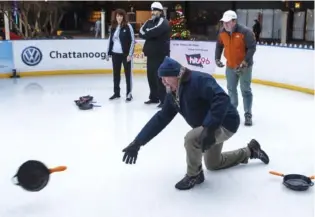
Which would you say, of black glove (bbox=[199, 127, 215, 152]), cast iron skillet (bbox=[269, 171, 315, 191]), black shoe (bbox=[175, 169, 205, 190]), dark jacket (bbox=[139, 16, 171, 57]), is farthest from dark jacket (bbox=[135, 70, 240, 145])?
dark jacket (bbox=[139, 16, 171, 57])

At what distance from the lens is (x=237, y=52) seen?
4.64 m

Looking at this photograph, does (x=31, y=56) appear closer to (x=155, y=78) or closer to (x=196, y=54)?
(x=196, y=54)

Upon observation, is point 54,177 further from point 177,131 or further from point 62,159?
point 177,131

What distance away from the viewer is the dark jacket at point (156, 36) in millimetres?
5293

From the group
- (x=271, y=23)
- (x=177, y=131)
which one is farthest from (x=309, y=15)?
(x=177, y=131)

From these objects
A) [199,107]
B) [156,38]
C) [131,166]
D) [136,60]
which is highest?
[156,38]

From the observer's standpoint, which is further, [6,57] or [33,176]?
[6,57]

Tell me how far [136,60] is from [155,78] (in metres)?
3.16

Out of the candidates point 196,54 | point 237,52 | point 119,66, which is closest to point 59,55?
point 196,54

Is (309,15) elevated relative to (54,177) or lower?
elevated

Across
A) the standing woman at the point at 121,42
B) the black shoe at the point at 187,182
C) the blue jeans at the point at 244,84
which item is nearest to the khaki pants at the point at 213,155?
the black shoe at the point at 187,182

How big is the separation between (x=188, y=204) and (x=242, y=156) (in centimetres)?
77

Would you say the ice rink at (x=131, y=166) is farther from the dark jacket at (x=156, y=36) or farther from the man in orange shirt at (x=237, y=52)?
the dark jacket at (x=156, y=36)

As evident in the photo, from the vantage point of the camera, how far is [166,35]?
17.7 ft
